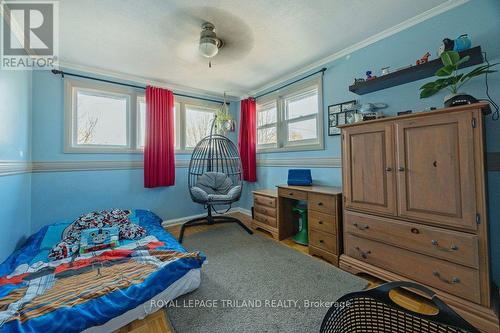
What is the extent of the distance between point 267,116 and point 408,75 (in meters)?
2.20

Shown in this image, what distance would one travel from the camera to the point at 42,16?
1.83 metres

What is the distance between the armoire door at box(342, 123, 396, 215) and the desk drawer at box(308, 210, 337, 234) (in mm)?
242

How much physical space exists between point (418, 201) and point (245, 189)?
286 cm

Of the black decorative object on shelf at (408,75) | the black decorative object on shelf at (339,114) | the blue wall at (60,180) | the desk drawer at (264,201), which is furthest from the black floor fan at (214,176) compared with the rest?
the black decorative object on shelf at (408,75)

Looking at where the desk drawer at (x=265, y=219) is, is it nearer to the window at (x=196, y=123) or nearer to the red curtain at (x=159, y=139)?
the red curtain at (x=159, y=139)

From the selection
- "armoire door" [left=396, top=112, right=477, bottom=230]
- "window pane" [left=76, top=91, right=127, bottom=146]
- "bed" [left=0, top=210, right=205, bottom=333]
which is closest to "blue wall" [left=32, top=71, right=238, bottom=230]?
"window pane" [left=76, top=91, right=127, bottom=146]

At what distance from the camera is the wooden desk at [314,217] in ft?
6.69

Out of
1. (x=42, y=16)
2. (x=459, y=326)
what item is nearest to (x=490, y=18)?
(x=459, y=326)

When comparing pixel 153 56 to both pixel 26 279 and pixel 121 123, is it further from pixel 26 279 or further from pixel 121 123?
pixel 26 279

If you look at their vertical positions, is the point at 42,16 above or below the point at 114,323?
above

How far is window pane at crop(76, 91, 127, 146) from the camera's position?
2.84 m

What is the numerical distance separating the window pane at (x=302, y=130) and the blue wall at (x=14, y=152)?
318 centimetres

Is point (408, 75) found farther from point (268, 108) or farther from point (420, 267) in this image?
point (268, 108)

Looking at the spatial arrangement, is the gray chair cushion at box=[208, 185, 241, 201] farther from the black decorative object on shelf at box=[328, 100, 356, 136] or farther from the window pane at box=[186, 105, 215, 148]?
the black decorative object on shelf at box=[328, 100, 356, 136]
